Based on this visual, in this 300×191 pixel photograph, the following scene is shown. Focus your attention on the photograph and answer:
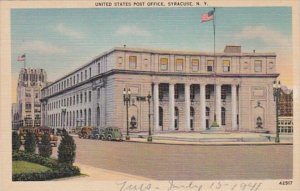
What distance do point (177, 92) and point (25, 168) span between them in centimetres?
104

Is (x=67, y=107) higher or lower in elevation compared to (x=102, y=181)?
higher

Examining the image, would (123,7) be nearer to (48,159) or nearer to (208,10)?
(208,10)

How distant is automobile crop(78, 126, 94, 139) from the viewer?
15.1 ft

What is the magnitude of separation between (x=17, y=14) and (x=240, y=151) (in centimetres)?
159

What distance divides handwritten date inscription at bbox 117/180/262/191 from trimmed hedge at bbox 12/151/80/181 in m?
0.31

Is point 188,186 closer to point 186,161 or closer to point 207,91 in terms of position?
point 186,161

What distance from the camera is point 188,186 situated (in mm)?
4512

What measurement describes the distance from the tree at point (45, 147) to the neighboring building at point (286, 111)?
4.65ft

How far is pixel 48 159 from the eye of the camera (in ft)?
15.0

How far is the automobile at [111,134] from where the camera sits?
4613 millimetres

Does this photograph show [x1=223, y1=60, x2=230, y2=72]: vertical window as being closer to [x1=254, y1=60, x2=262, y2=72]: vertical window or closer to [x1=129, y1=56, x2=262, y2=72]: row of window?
[x1=129, y1=56, x2=262, y2=72]: row of window

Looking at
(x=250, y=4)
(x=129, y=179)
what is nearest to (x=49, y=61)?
(x=129, y=179)

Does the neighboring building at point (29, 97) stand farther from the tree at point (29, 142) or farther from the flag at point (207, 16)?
the flag at point (207, 16)

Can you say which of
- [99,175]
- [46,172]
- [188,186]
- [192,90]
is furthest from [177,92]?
[46,172]
